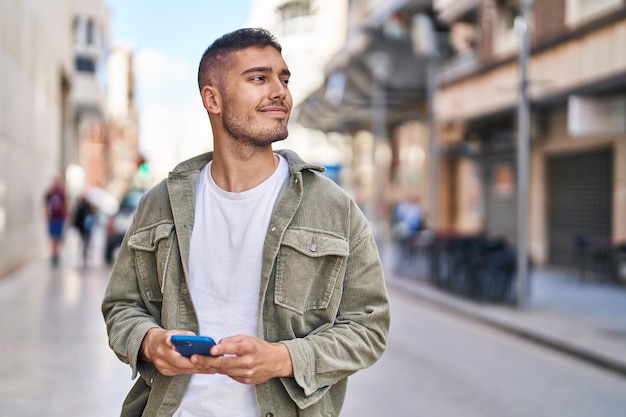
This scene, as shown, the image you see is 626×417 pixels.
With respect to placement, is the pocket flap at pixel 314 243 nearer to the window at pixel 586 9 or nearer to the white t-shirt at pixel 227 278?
the white t-shirt at pixel 227 278

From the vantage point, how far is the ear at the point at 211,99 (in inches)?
89.0

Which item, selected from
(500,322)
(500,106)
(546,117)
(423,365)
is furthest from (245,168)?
(546,117)

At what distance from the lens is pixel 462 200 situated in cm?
2814

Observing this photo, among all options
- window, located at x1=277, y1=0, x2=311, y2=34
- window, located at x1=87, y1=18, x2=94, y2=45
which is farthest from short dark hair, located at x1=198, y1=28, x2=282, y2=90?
window, located at x1=277, y1=0, x2=311, y2=34

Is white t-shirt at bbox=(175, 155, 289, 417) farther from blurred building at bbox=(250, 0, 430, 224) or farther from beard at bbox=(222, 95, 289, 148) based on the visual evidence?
blurred building at bbox=(250, 0, 430, 224)

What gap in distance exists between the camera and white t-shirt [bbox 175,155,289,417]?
2148 mm

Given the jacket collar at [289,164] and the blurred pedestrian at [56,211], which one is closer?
the jacket collar at [289,164]

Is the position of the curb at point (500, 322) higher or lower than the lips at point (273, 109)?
lower

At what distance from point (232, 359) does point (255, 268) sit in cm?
32

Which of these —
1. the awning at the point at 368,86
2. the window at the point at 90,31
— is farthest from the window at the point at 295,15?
the awning at the point at 368,86

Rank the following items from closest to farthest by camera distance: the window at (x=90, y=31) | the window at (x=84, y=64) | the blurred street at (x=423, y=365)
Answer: the blurred street at (x=423, y=365)
the window at (x=90, y=31)
the window at (x=84, y=64)

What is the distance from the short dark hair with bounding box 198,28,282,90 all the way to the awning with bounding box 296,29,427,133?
23.9m

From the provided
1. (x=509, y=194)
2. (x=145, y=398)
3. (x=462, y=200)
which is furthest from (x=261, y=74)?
(x=462, y=200)

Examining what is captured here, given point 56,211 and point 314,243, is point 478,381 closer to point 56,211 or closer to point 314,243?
point 314,243
